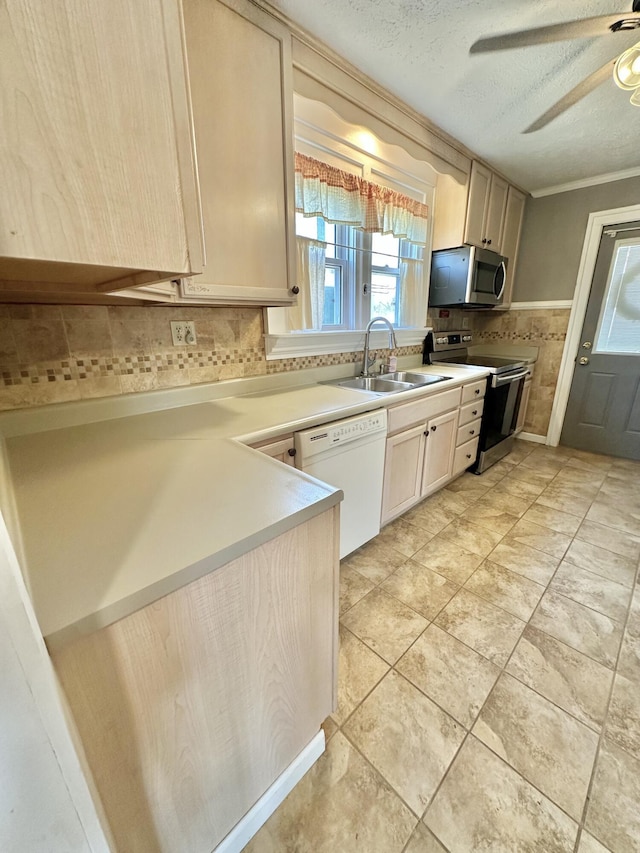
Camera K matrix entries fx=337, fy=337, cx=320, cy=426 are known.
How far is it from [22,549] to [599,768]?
5.39 feet

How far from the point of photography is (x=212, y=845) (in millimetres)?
792

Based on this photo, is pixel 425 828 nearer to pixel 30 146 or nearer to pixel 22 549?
pixel 22 549

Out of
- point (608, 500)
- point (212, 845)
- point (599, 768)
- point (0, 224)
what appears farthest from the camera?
point (608, 500)

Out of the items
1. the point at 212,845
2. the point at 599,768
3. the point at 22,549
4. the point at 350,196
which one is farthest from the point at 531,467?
the point at 22,549

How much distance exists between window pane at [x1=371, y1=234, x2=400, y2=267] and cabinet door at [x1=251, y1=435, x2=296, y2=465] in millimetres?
1637

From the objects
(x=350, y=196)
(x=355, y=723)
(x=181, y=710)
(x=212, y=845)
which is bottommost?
(x=355, y=723)

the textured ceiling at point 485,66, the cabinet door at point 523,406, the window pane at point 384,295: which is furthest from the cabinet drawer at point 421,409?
the textured ceiling at point 485,66

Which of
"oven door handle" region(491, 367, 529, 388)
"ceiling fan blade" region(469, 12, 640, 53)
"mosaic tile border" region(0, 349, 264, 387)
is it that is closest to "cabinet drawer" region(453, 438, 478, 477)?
"oven door handle" region(491, 367, 529, 388)

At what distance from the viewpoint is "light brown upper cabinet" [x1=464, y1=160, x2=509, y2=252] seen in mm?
2562

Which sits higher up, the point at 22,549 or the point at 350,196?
the point at 350,196

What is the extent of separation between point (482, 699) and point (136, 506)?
1.35 meters

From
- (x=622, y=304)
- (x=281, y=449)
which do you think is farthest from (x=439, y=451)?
(x=622, y=304)

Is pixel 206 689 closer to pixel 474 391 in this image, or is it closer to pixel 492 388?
pixel 474 391

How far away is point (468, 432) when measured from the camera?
2.66 meters
